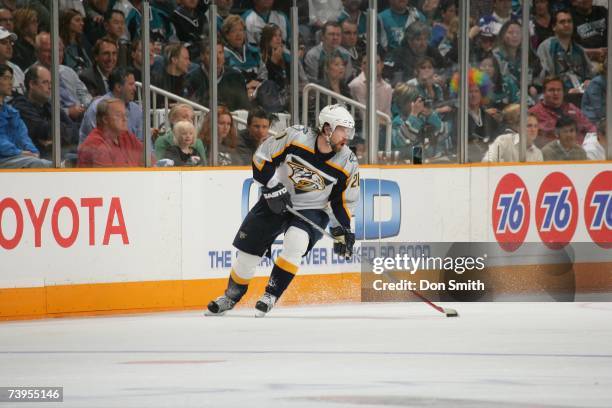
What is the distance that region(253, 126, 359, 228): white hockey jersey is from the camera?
8.32 metres

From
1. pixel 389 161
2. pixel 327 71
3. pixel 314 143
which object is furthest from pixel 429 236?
pixel 314 143

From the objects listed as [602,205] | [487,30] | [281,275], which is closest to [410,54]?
[487,30]

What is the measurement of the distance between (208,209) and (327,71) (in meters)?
1.73

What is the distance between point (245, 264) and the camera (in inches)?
333

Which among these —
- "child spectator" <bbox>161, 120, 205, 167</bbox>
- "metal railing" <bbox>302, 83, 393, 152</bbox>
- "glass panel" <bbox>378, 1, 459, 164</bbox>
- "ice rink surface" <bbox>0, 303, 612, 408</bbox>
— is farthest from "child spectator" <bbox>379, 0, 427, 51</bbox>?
"ice rink surface" <bbox>0, 303, 612, 408</bbox>

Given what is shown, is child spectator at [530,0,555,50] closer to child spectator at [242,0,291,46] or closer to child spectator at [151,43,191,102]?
child spectator at [242,0,291,46]

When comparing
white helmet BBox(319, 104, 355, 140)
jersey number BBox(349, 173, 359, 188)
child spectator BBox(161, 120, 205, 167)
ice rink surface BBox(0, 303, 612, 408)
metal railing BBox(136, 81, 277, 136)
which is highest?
metal railing BBox(136, 81, 277, 136)

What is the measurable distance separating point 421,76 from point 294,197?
2.69 metres

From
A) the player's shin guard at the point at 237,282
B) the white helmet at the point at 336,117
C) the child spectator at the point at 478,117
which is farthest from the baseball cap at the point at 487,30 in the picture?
the player's shin guard at the point at 237,282

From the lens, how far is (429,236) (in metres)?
10.5

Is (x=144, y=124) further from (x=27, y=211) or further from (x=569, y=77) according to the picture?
(x=569, y=77)

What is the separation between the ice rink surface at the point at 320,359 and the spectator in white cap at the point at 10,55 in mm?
1549

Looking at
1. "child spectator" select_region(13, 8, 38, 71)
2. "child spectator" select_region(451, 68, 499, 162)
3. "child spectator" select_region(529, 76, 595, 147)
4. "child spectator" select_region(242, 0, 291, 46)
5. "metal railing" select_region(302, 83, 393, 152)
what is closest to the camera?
"child spectator" select_region(13, 8, 38, 71)

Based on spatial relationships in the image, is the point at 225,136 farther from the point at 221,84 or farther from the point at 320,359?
the point at 320,359
